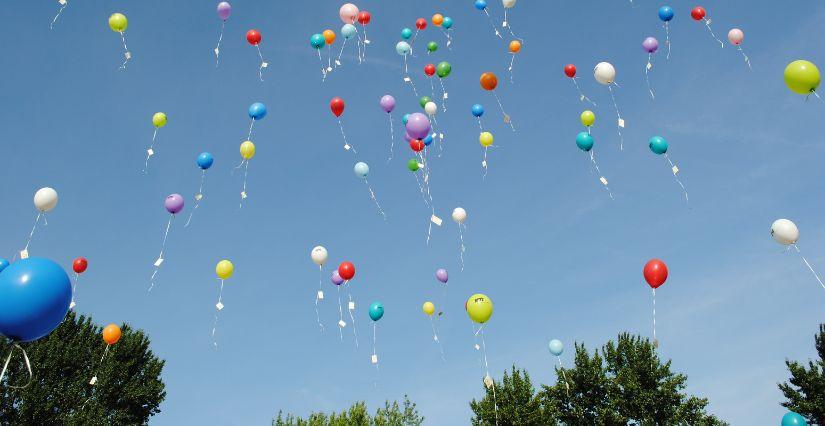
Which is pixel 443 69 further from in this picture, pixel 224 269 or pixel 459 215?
pixel 224 269

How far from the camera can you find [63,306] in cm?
718

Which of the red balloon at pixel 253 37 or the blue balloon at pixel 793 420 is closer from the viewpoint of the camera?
the blue balloon at pixel 793 420

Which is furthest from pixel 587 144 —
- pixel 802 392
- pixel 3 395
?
pixel 3 395

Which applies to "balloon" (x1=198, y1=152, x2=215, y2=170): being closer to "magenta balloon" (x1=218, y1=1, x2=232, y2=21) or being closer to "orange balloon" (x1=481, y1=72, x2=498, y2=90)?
"magenta balloon" (x1=218, y1=1, x2=232, y2=21)

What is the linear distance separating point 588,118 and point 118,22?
13.3 meters

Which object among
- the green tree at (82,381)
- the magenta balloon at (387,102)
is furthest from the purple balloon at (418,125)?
the green tree at (82,381)

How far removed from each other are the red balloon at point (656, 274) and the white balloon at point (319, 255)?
8909mm

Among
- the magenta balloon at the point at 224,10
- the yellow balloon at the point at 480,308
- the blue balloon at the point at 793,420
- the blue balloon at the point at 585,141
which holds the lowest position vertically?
the blue balloon at the point at 793,420

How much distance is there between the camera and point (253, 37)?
15.0 meters

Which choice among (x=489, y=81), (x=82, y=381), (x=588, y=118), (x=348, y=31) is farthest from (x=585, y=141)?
(x=82, y=381)

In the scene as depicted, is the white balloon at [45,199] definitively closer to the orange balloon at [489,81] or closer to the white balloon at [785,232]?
the orange balloon at [489,81]

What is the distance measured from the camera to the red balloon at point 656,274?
1284 centimetres

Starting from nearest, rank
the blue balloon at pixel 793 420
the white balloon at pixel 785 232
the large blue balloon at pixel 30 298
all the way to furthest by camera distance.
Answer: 1. the large blue balloon at pixel 30 298
2. the white balloon at pixel 785 232
3. the blue balloon at pixel 793 420

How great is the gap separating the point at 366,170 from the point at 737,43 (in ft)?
36.8
